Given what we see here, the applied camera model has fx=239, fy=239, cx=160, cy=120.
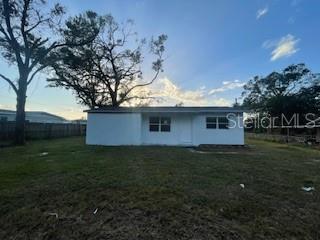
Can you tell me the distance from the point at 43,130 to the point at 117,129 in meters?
9.73

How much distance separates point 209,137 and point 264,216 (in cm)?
1110

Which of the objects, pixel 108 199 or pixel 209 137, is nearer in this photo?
pixel 108 199

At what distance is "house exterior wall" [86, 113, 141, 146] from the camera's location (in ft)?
50.5

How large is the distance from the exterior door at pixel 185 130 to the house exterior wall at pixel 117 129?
280cm

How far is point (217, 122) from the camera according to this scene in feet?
49.3

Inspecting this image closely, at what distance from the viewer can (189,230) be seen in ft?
11.7

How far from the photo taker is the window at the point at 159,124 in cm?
1579

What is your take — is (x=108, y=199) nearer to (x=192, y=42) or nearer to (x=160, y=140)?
(x=160, y=140)

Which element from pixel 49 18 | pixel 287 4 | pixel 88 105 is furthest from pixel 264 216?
pixel 88 105

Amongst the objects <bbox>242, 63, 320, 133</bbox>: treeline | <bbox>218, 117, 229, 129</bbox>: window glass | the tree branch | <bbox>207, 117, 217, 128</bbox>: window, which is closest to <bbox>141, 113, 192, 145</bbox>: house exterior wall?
<bbox>207, 117, 217, 128</bbox>: window

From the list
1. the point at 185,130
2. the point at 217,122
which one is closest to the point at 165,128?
the point at 185,130

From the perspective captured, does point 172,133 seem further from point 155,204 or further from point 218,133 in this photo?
point 155,204

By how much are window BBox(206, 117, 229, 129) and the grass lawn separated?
25.0ft

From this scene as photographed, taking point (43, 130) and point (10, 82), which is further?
point (43, 130)
